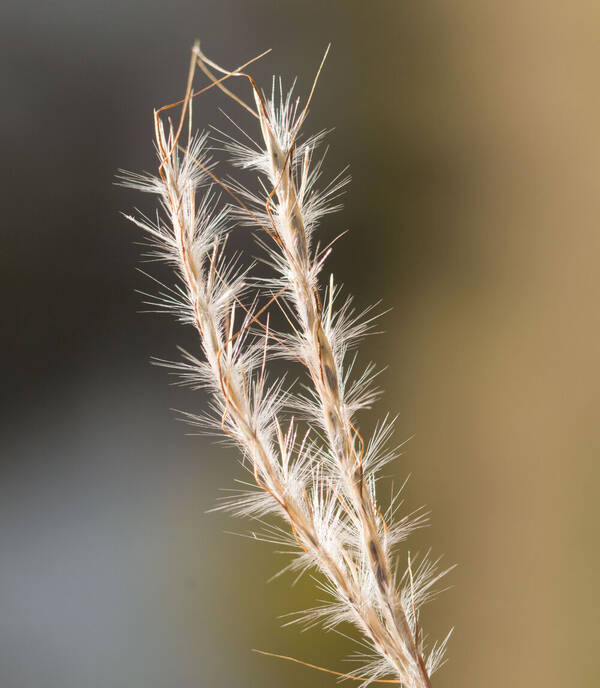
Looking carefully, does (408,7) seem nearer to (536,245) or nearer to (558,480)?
(536,245)

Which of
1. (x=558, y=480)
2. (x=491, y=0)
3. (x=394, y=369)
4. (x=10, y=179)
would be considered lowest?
(x=558, y=480)

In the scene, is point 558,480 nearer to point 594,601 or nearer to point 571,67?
point 594,601

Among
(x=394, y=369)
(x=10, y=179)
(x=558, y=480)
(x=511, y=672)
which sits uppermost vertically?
(x=10, y=179)

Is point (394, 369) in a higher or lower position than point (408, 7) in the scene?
lower

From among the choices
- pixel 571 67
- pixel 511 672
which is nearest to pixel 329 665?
pixel 511 672

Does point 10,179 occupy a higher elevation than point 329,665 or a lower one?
higher

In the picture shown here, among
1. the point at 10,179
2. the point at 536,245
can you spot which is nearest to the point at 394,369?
the point at 536,245
